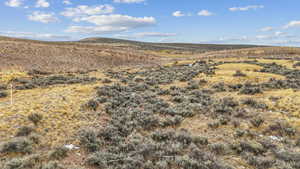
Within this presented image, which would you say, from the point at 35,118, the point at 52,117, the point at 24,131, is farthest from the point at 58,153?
the point at 52,117

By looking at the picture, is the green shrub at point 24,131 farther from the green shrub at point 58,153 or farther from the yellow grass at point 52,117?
the green shrub at point 58,153

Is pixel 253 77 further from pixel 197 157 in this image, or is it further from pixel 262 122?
pixel 197 157

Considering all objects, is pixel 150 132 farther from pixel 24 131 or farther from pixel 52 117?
pixel 24 131

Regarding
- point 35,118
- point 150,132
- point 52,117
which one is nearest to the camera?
point 150,132

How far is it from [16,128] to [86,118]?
9.56 feet

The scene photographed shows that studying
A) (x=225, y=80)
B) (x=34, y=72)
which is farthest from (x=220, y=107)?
(x=34, y=72)

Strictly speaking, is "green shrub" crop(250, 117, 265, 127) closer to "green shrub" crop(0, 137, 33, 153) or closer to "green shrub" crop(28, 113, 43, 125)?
"green shrub" crop(0, 137, 33, 153)

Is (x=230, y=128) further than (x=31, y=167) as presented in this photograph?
Yes

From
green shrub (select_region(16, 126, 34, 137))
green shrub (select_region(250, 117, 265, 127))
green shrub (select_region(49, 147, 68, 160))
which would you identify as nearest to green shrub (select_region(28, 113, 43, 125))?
green shrub (select_region(16, 126, 34, 137))

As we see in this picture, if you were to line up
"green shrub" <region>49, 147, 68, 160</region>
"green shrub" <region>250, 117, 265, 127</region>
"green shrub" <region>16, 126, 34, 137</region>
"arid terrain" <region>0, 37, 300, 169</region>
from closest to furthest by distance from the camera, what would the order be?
"arid terrain" <region>0, 37, 300, 169</region>, "green shrub" <region>49, 147, 68, 160</region>, "green shrub" <region>16, 126, 34, 137</region>, "green shrub" <region>250, 117, 265, 127</region>

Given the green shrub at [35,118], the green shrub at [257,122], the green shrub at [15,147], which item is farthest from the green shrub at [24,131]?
the green shrub at [257,122]

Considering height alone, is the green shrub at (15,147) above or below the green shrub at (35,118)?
below

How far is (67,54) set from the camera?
46.4m

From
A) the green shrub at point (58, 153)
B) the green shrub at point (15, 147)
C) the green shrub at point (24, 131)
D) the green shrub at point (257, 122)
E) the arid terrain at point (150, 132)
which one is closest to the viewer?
the arid terrain at point (150, 132)
